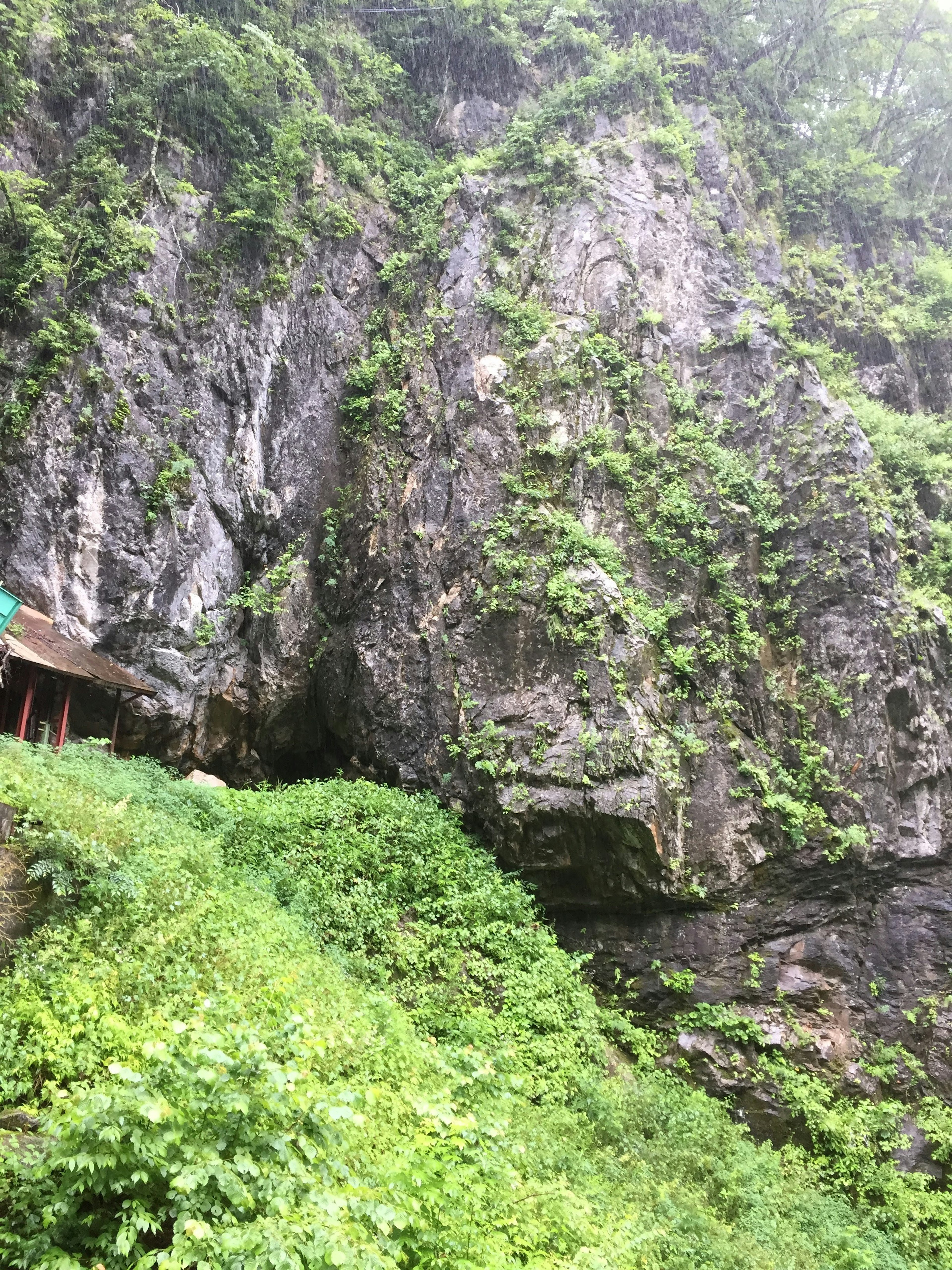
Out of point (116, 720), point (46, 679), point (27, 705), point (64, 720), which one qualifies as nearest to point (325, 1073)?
point (27, 705)

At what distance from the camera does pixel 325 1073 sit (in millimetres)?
5691

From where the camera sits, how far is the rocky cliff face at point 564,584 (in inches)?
438

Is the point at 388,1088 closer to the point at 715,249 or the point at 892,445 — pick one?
the point at 892,445

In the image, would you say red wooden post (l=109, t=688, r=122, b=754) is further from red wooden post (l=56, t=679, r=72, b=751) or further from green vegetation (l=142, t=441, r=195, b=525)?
green vegetation (l=142, t=441, r=195, b=525)

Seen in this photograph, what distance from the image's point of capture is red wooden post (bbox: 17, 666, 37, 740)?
Answer: 1103cm

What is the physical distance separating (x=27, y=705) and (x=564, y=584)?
845cm

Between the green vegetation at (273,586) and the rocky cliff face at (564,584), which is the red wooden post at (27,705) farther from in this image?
the green vegetation at (273,586)

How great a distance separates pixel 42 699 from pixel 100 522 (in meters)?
3.15

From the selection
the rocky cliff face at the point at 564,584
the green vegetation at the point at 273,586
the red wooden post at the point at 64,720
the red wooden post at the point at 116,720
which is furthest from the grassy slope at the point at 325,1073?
the green vegetation at the point at 273,586

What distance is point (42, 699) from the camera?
39.5 feet

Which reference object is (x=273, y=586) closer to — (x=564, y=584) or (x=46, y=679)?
(x=46, y=679)

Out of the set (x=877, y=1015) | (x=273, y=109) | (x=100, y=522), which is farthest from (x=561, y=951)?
(x=273, y=109)

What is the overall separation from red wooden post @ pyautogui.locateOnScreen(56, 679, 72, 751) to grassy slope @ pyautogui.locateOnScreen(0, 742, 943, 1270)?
1.08 metres

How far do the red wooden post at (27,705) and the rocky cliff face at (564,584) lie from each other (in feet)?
3.94
